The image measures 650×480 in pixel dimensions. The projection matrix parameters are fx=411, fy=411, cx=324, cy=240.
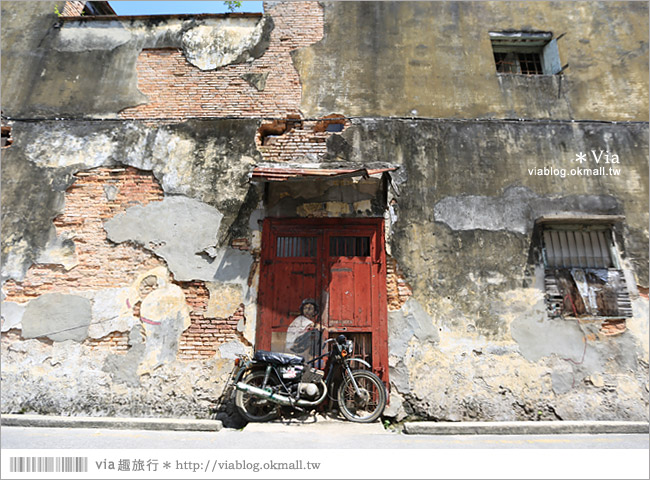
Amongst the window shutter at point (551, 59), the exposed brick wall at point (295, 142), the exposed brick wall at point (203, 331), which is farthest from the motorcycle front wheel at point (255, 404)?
the window shutter at point (551, 59)

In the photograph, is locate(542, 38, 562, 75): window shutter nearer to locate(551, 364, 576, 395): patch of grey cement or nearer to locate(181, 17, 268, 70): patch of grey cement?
locate(551, 364, 576, 395): patch of grey cement

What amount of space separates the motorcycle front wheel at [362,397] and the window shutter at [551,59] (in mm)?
6157

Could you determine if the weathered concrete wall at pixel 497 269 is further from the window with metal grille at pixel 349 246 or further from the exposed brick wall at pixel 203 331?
the exposed brick wall at pixel 203 331

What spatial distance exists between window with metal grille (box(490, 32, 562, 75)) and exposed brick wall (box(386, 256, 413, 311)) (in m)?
4.37

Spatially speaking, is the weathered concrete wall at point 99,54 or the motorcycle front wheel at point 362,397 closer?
the motorcycle front wheel at point 362,397

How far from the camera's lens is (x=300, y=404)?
516 centimetres

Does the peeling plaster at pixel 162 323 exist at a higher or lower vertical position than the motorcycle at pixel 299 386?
higher

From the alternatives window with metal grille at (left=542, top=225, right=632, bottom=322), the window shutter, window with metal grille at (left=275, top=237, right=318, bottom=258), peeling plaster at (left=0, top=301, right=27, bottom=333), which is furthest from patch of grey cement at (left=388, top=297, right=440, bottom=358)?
peeling plaster at (left=0, top=301, right=27, bottom=333)

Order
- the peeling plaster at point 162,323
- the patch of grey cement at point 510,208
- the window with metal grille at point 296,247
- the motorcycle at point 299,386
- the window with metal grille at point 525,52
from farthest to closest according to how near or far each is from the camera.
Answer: the window with metal grille at point 525,52
the patch of grey cement at point 510,208
the window with metal grille at point 296,247
the peeling plaster at point 162,323
the motorcycle at point 299,386

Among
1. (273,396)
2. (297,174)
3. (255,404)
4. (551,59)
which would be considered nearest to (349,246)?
(297,174)

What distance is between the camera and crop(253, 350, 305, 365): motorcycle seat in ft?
17.2

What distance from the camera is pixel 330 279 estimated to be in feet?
19.6

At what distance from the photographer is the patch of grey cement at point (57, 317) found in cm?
584

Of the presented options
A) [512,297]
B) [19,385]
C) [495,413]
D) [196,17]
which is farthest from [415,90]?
[19,385]
